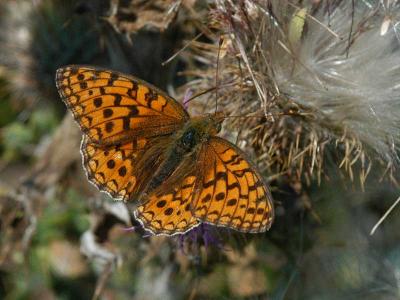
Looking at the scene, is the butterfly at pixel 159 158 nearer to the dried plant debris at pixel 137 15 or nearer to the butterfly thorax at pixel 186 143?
the butterfly thorax at pixel 186 143

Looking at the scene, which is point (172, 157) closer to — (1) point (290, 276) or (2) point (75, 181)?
(1) point (290, 276)

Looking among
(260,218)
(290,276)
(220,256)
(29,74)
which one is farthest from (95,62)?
(260,218)

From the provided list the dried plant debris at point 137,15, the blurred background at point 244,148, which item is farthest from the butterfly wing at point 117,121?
the dried plant debris at point 137,15

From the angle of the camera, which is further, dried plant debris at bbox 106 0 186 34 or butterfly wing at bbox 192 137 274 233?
dried plant debris at bbox 106 0 186 34

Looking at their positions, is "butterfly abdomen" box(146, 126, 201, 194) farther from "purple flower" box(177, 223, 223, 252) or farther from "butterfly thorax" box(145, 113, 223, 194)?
"purple flower" box(177, 223, 223, 252)

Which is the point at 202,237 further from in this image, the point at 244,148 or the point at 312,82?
the point at 312,82

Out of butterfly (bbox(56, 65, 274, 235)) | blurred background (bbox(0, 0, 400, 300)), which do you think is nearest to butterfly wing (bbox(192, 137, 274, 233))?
butterfly (bbox(56, 65, 274, 235))
